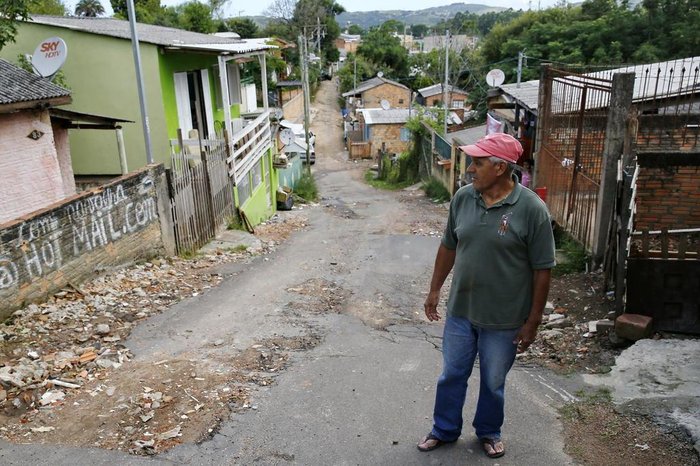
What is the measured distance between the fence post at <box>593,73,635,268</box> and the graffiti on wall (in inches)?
254

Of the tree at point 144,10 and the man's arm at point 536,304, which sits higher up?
the tree at point 144,10

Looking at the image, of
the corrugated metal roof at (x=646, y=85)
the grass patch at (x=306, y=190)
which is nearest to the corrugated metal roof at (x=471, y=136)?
the corrugated metal roof at (x=646, y=85)

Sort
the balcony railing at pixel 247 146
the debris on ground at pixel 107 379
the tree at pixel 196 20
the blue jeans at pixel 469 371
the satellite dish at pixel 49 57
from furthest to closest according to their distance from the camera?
the tree at pixel 196 20, the balcony railing at pixel 247 146, the satellite dish at pixel 49 57, the debris on ground at pixel 107 379, the blue jeans at pixel 469 371

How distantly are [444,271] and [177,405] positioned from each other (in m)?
2.25

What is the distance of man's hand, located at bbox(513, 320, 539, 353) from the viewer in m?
3.09

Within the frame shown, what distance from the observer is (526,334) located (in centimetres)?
311

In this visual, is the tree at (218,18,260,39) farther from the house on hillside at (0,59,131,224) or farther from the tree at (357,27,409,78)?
the house on hillside at (0,59,131,224)

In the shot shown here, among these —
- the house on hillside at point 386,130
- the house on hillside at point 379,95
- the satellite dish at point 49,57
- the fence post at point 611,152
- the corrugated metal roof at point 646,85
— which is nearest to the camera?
the fence post at point 611,152

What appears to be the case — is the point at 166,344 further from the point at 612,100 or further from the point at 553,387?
the point at 612,100

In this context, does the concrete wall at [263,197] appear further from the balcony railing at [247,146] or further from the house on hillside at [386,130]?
the house on hillside at [386,130]

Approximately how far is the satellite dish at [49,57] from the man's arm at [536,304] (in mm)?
10222

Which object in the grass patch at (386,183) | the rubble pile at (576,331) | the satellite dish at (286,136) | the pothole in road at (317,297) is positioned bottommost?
the grass patch at (386,183)

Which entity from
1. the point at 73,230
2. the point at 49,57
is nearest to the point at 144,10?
the point at 49,57

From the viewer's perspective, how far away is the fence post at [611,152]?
652cm
